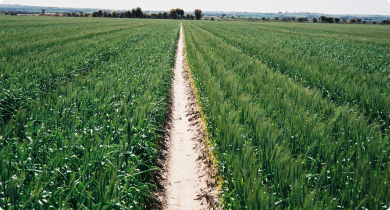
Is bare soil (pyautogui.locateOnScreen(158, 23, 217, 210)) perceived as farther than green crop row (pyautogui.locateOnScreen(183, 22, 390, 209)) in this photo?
Yes

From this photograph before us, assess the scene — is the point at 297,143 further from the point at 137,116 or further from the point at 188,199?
the point at 137,116

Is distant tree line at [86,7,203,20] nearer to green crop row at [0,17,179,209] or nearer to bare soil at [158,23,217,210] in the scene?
bare soil at [158,23,217,210]

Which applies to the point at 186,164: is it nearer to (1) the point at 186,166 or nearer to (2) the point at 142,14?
(1) the point at 186,166

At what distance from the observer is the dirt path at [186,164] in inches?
147

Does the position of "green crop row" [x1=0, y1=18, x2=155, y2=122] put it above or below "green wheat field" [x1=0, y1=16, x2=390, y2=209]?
above

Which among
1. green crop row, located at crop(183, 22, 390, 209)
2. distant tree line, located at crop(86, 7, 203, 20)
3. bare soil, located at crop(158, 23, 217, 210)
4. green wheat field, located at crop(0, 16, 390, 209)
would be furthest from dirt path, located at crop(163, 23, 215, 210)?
distant tree line, located at crop(86, 7, 203, 20)

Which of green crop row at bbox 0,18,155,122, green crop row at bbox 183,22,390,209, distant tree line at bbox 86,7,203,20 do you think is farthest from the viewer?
distant tree line at bbox 86,7,203,20

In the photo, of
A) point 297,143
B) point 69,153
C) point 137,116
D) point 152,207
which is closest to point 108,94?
point 137,116

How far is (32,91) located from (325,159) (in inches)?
251

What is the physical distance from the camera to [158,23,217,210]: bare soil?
12.2 ft

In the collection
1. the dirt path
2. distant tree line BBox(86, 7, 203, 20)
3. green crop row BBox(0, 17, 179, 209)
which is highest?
distant tree line BBox(86, 7, 203, 20)

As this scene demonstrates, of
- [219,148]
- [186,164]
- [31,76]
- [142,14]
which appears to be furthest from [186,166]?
[142,14]

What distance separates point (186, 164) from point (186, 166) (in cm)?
7

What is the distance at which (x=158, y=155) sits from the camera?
16.0 ft
